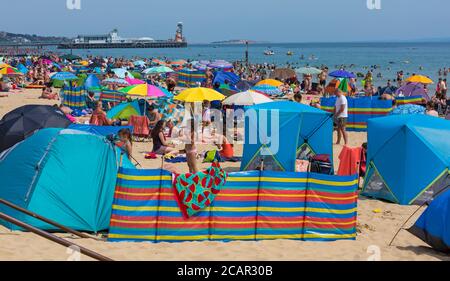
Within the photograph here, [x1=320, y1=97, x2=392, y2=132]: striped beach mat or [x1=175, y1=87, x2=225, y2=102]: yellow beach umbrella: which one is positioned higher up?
[x1=175, y1=87, x2=225, y2=102]: yellow beach umbrella

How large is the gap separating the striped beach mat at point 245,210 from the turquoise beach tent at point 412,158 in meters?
2.25

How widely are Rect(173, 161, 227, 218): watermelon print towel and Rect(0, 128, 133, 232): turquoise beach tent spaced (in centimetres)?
107

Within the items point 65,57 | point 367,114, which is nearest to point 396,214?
point 367,114

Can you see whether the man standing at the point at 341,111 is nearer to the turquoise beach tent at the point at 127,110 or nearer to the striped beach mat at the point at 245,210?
the turquoise beach tent at the point at 127,110

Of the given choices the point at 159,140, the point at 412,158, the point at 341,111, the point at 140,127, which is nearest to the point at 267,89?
the point at 341,111

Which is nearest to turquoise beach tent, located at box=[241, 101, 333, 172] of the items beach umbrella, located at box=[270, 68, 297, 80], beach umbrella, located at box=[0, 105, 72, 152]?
beach umbrella, located at box=[0, 105, 72, 152]

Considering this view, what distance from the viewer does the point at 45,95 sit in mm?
24406

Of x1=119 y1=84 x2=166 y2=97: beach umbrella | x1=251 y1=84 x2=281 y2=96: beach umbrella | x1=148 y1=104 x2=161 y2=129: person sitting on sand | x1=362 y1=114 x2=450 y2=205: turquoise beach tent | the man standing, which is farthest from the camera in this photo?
x1=251 y1=84 x2=281 y2=96: beach umbrella

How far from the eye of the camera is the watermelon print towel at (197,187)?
7246 millimetres

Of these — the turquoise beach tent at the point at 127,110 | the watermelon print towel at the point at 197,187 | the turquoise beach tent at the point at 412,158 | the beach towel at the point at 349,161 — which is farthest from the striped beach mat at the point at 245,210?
the turquoise beach tent at the point at 127,110

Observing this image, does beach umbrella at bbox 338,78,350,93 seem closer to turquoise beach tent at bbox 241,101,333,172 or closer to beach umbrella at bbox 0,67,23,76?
turquoise beach tent at bbox 241,101,333,172

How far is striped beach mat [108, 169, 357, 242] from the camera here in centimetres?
720

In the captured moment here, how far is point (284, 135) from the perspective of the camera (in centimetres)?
1091
